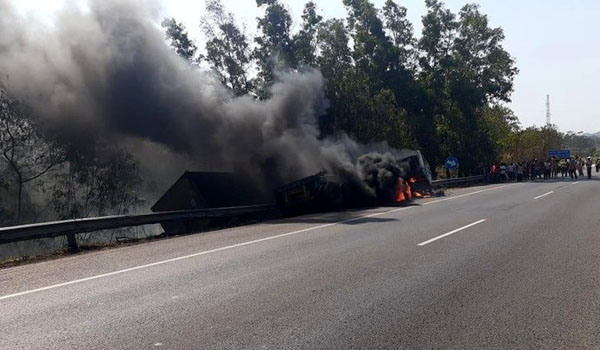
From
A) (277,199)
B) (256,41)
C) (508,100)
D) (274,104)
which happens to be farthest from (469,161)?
(277,199)

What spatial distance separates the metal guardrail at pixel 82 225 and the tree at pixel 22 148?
21.8 ft

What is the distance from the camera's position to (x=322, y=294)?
22.1 feet

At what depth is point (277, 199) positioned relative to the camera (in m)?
20.6

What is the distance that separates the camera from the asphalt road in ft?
16.9

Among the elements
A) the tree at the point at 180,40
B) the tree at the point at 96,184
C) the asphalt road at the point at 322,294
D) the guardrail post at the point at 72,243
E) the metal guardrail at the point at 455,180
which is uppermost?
the tree at the point at 180,40

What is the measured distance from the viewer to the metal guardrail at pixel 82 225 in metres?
11.1

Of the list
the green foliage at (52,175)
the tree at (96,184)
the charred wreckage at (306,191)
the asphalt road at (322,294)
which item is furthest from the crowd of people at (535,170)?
the asphalt road at (322,294)

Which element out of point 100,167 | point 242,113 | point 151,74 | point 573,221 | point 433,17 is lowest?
point 573,221

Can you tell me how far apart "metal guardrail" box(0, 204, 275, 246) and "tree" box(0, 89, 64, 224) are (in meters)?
6.66

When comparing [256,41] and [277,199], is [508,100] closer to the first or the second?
[256,41]

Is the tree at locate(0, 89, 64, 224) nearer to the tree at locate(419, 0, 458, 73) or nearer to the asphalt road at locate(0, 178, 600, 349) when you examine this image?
the asphalt road at locate(0, 178, 600, 349)

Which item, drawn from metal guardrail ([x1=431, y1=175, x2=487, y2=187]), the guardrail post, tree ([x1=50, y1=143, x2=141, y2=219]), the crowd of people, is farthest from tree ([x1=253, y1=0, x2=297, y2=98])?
the guardrail post

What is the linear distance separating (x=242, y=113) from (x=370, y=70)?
19342mm

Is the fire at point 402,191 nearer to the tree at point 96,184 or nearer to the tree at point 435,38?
the tree at point 96,184
